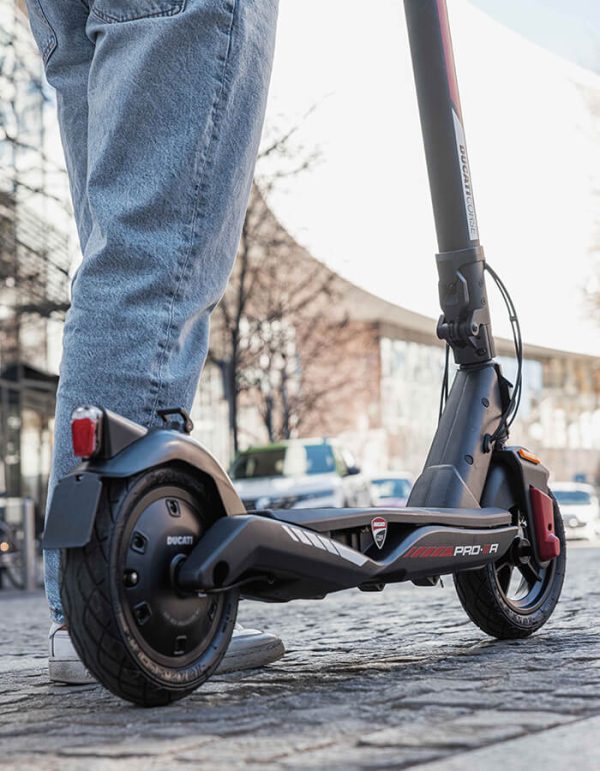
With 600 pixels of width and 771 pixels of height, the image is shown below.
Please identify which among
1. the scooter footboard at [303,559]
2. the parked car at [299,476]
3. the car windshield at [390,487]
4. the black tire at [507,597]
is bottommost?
the black tire at [507,597]

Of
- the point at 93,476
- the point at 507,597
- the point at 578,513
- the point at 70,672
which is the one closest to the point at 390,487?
the point at 578,513

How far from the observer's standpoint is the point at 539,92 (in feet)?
183

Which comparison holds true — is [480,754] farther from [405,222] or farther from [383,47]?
[405,222]

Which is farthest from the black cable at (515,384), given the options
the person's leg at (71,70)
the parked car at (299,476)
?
the parked car at (299,476)

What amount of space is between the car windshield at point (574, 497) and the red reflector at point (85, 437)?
121ft

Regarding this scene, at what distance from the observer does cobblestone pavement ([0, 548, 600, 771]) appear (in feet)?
6.09

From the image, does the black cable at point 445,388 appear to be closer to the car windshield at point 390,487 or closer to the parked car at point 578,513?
the parked car at point 578,513

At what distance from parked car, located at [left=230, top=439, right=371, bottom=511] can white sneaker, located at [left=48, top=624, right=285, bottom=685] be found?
13.3 metres

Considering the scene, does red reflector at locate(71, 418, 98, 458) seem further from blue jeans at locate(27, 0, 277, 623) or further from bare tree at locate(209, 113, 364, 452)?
bare tree at locate(209, 113, 364, 452)

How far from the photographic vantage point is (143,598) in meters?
2.26

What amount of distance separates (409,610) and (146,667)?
2.72m

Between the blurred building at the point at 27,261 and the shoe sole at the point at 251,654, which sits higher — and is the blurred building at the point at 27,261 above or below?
above

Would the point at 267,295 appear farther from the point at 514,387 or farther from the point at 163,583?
the point at 163,583

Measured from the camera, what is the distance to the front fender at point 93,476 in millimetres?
2199
